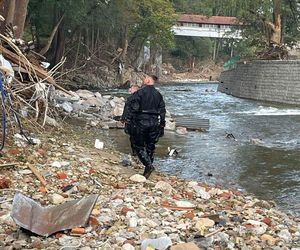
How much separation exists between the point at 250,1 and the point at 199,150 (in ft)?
68.1

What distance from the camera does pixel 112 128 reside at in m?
14.7

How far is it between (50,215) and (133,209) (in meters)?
1.08

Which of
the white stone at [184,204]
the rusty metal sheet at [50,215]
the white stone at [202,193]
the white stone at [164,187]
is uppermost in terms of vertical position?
the rusty metal sheet at [50,215]

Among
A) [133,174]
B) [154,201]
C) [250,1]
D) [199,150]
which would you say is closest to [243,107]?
[250,1]

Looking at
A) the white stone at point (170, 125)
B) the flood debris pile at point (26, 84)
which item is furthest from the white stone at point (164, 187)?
the white stone at point (170, 125)

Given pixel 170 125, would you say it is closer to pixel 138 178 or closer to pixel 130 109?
pixel 130 109

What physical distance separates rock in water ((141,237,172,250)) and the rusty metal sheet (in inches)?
29.4

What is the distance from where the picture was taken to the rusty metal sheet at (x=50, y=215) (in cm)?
487

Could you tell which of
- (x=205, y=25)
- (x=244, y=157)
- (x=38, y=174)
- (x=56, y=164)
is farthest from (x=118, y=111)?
(x=205, y=25)

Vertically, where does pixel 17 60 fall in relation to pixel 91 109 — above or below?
above

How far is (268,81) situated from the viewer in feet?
97.8

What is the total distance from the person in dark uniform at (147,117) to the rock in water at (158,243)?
10.7 ft

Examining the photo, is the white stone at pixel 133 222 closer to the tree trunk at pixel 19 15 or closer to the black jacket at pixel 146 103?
the black jacket at pixel 146 103

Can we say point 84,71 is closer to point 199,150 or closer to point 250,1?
point 250,1
